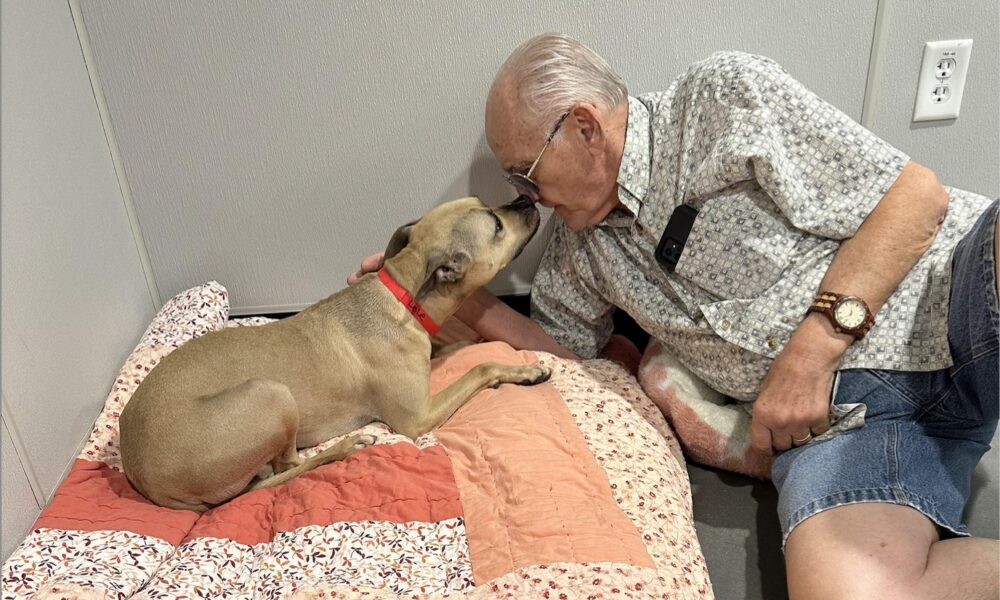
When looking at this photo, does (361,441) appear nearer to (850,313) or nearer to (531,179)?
(531,179)

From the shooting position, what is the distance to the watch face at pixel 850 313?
1.81 m

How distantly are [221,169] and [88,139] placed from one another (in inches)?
15.7

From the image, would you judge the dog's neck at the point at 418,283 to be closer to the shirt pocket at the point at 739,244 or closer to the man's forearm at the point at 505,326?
the man's forearm at the point at 505,326

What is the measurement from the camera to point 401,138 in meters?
2.55

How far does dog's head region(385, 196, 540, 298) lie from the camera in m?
2.24

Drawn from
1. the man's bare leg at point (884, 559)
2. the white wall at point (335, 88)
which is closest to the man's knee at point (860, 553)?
the man's bare leg at point (884, 559)

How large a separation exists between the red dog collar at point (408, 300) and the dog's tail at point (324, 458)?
39cm

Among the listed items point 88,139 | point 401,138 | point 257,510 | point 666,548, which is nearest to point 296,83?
point 401,138

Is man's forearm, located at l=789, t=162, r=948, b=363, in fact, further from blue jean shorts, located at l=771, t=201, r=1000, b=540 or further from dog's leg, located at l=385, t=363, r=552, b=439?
dog's leg, located at l=385, t=363, r=552, b=439

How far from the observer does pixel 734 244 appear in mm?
1965

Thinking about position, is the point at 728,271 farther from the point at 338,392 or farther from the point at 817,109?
the point at 338,392

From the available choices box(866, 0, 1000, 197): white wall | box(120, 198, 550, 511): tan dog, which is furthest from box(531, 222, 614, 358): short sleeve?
box(866, 0, 1000, 197): white wall

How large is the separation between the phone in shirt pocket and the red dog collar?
0.76 meters

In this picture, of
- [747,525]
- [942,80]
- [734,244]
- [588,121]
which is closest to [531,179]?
[588,121]
